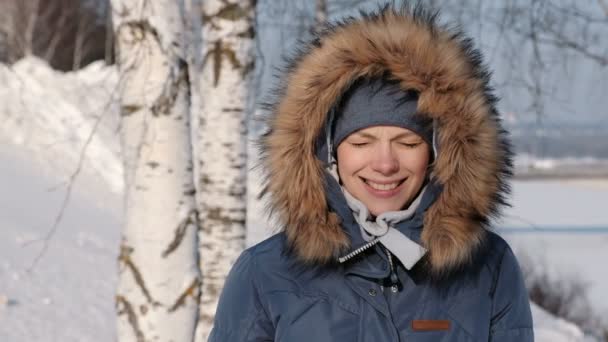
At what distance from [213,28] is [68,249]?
5257 mm

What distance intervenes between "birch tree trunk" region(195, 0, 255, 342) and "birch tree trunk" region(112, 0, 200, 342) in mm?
576

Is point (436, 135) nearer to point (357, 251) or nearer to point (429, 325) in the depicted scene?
point (357, 251)

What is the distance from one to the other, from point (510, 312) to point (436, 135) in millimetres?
447

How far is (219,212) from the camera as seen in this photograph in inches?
165

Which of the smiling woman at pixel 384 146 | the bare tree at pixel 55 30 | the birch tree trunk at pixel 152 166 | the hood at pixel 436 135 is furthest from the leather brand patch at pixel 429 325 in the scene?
the bare tree at pixel 55 30

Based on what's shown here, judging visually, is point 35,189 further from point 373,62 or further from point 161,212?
point 373,62

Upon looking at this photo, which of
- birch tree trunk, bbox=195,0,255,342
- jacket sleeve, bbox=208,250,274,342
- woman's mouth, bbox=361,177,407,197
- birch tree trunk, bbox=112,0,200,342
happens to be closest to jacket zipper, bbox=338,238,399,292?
woman's mouth, bbox=361,177,407,197

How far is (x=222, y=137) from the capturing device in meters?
4.18

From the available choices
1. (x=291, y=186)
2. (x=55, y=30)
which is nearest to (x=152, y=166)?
(x=291, y=186)

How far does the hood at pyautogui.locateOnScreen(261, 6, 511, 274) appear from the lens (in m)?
2.02

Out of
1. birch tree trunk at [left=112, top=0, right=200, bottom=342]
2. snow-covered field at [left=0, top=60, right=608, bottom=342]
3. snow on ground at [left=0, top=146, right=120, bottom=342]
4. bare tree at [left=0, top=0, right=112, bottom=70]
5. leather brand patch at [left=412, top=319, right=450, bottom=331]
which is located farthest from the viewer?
bare tree at [left=0, top=0, right=112, bottom=70]

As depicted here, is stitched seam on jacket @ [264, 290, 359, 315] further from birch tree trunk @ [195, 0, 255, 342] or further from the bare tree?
the bare tree

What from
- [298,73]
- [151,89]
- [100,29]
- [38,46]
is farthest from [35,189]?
[100,29]

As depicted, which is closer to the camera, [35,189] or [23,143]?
[35,189]
